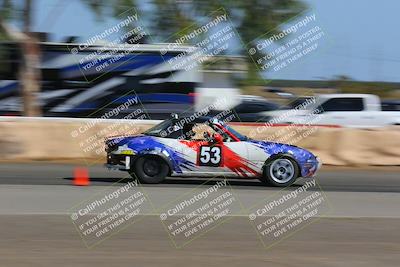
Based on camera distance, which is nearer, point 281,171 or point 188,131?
point 188,131

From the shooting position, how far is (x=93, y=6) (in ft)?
71.0

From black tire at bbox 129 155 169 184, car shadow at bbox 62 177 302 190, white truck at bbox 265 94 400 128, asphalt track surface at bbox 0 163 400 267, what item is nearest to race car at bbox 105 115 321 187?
Result: black tire at bbox 129 155 169 184

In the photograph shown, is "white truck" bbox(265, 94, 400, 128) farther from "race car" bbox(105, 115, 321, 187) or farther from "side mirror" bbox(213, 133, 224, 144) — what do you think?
"side mirror" bbox(213, 133, 224, 144)

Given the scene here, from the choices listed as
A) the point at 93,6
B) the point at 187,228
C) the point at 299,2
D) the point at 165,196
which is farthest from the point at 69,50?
the point at 187,228

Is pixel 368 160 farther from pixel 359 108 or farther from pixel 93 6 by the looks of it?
pixel 93 6

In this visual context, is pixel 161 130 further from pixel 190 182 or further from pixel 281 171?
pixel 281 171

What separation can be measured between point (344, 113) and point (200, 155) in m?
11.6

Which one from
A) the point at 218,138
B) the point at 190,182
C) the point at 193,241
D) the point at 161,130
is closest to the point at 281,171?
the point at 218,138

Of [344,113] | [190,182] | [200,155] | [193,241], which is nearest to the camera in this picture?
[193,241]

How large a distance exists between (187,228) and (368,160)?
10723mm

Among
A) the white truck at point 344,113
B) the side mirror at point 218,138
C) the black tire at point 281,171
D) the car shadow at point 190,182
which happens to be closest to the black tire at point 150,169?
the car shadow at point 190,182

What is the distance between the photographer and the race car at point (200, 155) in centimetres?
1315

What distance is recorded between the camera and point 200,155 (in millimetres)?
13234

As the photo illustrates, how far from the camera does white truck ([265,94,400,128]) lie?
23562 mm
